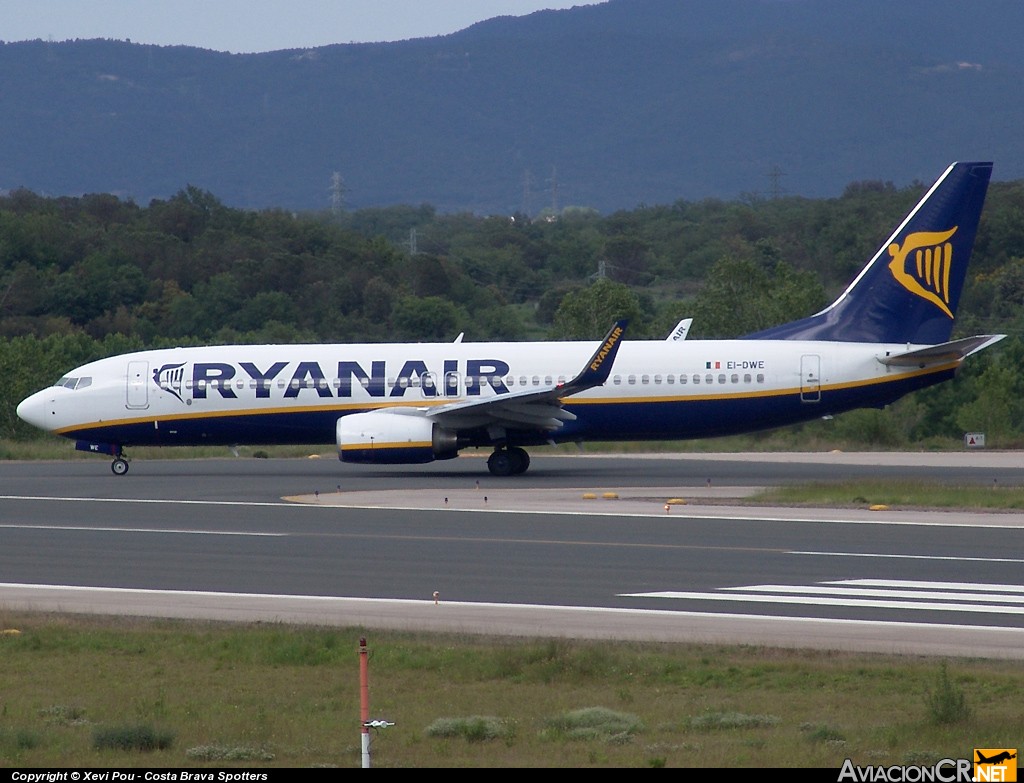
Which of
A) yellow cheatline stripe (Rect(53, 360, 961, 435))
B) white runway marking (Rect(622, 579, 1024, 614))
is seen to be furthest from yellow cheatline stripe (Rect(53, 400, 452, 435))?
white runway marking (Rect(622, 579, 1024, 614))

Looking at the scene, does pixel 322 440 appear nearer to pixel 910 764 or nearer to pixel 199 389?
pixel 199 389

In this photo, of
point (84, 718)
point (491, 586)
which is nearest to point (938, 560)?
point (491, 586)

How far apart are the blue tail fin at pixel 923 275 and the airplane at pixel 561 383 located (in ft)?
0.11

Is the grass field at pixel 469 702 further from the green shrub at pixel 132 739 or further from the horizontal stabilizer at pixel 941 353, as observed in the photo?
the horizontal stabilizer at pixel 941 353

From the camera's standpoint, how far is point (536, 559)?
21.4 meters

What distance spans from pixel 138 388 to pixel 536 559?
1791 cm

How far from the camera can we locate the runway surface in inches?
649

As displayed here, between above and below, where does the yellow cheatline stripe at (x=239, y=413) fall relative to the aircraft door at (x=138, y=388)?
below

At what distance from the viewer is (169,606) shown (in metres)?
17.9

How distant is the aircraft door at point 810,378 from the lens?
113 ft

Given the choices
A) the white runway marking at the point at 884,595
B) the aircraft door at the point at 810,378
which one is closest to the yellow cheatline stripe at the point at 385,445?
the aircraft door at the point at 810,378

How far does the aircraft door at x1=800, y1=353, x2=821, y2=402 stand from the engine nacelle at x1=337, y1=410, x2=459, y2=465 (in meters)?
8.41

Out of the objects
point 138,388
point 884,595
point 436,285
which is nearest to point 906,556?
point 884,595

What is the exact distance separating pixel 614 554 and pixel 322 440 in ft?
51.0
